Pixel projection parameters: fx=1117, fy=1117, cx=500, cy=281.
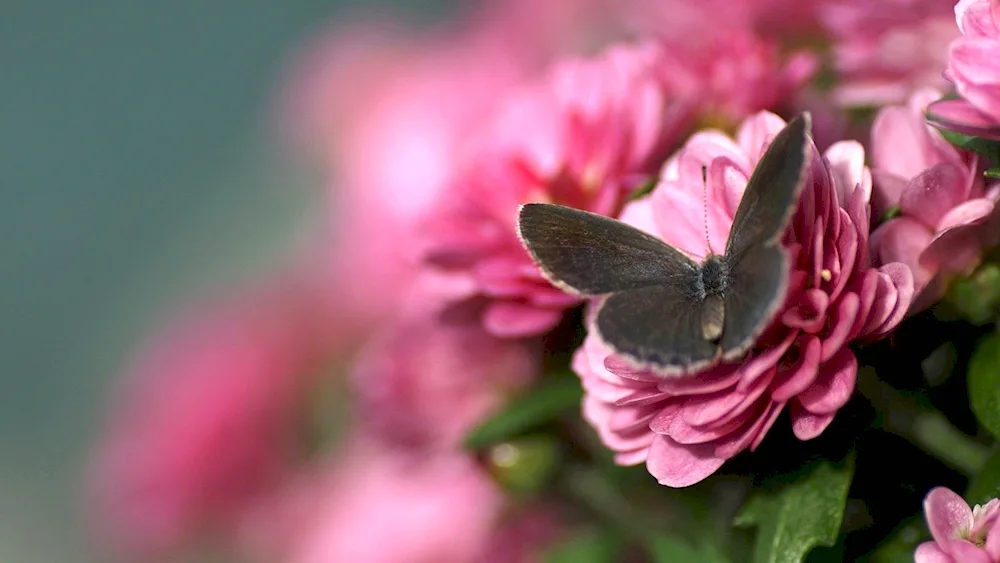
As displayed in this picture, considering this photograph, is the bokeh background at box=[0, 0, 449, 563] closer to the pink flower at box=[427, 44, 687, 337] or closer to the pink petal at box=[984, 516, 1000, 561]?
the pink flower at box=[427, 44, 687, 337]

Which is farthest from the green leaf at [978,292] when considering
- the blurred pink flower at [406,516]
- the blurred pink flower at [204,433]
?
the blurred pink flower at [204,433]

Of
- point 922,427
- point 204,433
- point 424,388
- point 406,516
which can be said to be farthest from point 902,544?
point 204,433

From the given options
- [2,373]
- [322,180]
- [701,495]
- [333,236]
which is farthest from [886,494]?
[2,373]

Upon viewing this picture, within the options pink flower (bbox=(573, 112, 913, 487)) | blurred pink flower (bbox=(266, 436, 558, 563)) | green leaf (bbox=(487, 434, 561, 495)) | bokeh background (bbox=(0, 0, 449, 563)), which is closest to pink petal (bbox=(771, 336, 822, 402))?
pink flower (bbox=(573, 112, 913, 487))

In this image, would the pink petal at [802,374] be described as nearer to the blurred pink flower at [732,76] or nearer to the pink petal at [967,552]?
the pink petal at [967,552]

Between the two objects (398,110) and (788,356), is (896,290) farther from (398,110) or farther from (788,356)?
(398,110)

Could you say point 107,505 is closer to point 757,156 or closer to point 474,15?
point 474,15
